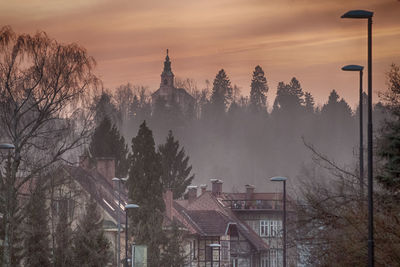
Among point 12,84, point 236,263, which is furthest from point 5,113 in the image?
point 236,263

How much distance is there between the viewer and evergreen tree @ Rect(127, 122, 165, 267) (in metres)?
57.7

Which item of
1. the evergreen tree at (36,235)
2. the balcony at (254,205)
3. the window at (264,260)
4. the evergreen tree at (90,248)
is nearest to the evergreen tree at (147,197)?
the evergreen tree at (36,235)

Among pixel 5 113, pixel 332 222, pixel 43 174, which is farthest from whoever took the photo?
pixel 43 174

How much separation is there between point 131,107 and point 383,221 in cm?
17297

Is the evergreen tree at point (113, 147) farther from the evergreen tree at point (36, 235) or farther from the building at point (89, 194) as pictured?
the evergreen tree at point (36, 235)

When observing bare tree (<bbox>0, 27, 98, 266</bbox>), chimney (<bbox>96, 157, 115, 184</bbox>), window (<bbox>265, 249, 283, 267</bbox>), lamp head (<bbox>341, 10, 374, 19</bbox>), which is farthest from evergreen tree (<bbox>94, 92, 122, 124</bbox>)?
window (<bbox>265, 249, 283, 267</bbox>)

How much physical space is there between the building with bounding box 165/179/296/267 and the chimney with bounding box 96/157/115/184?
447 centimetres

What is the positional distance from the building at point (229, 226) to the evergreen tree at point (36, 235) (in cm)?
2158

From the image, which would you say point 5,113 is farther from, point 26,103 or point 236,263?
point 236,263

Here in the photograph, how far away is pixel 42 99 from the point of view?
4741cm

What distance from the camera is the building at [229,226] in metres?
80.5

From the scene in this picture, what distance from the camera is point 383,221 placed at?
2673 cm

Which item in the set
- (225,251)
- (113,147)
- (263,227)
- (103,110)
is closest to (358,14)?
(103,110)

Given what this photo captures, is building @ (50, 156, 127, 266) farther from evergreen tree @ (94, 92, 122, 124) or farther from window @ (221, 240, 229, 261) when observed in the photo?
window @ (221, 240, 229, 261)
